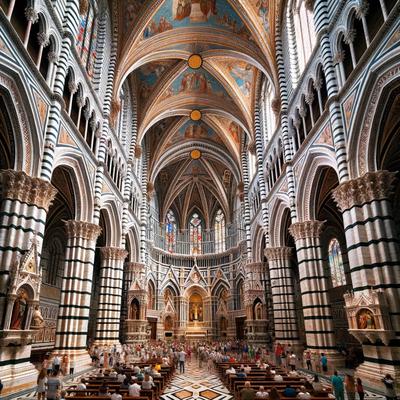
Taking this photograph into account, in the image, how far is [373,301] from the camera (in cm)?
1038

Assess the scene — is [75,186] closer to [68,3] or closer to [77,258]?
[77,258]

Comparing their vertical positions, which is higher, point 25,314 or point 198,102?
point 198,102

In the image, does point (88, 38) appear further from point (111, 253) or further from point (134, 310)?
point (134, 310)

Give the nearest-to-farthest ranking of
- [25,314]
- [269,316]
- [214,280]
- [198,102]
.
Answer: [25,314], [269,316], [198,102], [214,280]

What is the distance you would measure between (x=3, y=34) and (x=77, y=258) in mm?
10116

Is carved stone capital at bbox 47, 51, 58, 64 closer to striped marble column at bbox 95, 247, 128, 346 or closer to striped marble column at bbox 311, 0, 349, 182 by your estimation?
striped marble column at bbox 311, 0, 349, 182

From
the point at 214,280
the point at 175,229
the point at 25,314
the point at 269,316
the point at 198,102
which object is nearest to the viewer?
the point at 25,314

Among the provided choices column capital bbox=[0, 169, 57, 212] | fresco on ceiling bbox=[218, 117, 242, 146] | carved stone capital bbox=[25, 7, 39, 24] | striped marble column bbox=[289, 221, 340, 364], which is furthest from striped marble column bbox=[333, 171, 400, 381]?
fresco on ceiling bbox=[218, 117, 242, 146]

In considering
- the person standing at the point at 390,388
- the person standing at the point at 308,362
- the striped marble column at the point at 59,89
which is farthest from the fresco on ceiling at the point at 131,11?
the person standing at the point at 390,388

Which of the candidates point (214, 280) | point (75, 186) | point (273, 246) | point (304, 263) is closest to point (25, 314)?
point (75, 186)

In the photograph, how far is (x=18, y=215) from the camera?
10.9 m

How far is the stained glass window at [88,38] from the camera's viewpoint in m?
17.9

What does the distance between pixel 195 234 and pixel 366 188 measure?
3592cm

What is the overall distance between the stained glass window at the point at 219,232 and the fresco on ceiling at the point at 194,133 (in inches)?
488
